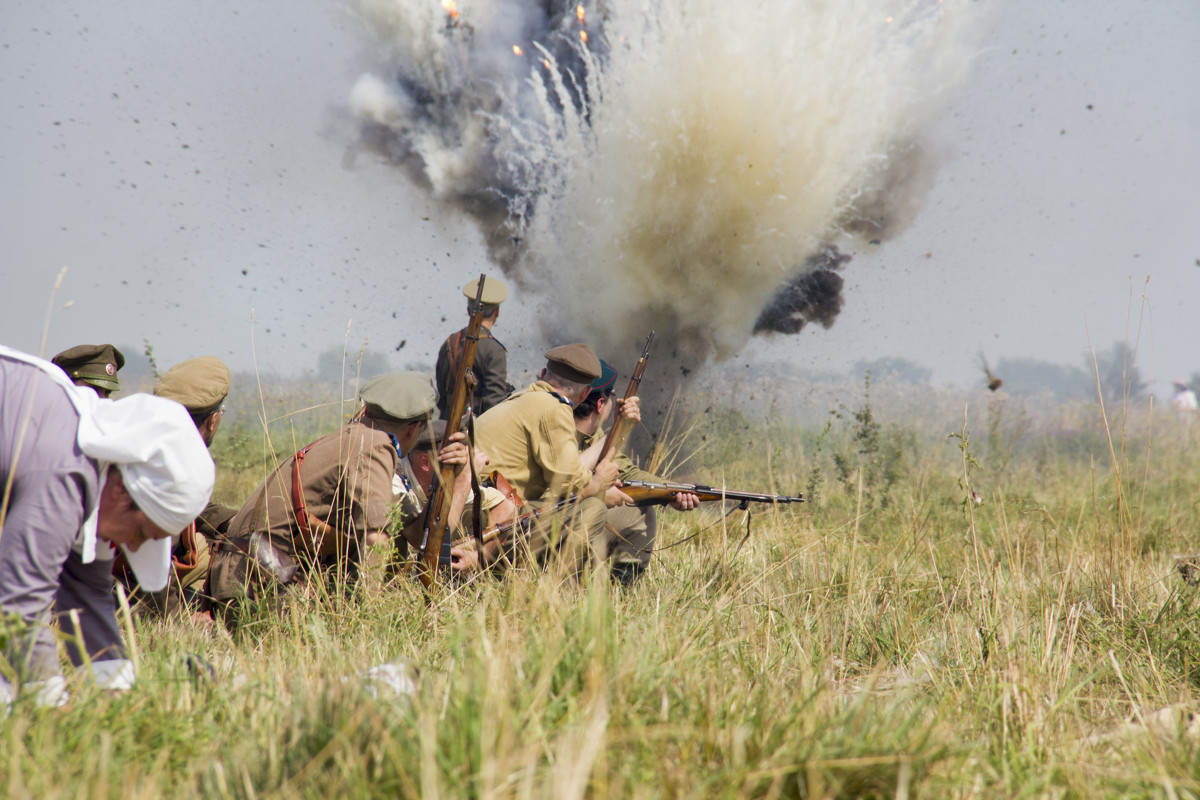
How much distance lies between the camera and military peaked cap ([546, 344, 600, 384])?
4031mm

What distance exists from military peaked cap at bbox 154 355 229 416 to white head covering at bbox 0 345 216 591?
1.34 meters

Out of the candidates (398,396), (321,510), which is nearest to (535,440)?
(398,396)

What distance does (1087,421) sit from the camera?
11.0 metres

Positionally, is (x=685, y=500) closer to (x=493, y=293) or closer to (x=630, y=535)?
(x=630, y=535)

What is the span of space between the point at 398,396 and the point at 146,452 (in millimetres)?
1452

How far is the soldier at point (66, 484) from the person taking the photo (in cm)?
160

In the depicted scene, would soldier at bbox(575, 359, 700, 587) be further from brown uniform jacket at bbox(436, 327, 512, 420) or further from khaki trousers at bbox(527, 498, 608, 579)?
brown uniform jacket at bbox(436, 327, 512, 420)

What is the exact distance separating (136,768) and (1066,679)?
2653mm

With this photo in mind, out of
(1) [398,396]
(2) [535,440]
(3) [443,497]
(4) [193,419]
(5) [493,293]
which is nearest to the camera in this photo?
(4) [193,419]

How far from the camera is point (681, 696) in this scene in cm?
171

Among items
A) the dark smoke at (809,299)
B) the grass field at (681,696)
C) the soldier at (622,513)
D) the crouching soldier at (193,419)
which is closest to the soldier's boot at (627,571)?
the soldier at (622,513)

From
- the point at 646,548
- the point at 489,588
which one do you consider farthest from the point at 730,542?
the point at 489,588

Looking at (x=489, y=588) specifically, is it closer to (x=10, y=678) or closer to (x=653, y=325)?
(x=10, y=678)

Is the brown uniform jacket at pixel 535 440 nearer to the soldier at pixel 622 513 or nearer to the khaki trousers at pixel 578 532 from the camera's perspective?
the khaki trousers at pixel 578 532
